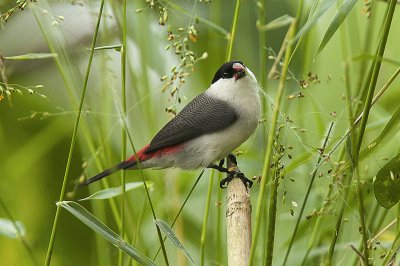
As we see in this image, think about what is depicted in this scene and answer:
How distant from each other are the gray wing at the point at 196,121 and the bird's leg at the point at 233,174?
120 millimetres

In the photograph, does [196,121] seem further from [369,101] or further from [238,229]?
[369,101]

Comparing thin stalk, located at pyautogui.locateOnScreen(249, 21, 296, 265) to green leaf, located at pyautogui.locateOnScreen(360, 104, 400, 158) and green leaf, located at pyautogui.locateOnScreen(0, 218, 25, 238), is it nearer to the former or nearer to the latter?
green leaf, located at pyautogui.locateOnScreen(360, 104, 400, 158)

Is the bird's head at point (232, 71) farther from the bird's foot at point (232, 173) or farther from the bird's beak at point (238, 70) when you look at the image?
the bird's foot at point (232, 173)

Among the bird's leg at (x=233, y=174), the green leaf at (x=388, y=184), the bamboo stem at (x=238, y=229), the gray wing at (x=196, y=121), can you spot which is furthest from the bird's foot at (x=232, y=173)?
the green leaf at (x=388, y=184)

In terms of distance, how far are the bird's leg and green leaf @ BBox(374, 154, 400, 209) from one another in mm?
497

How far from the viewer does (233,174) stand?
80.4 inches

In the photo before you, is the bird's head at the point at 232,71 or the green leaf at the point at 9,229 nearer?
the green leaf at the point at 9,229

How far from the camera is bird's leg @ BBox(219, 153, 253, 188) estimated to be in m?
2.00

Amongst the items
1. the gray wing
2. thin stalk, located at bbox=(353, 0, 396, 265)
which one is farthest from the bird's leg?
thin stalk, located at bbox=(353, 0, 396, 265)

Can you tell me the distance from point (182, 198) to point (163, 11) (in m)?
1.19

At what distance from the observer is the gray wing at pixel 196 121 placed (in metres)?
2.25

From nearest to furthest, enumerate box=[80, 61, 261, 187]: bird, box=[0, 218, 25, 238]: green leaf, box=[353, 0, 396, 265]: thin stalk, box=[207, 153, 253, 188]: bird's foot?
box=[353, 0, 396, 265]: thin stalk → box=[0, 218, 25, 238]: green leaf → box=[207, 153, 253, 188]: bird's foot → box=[80, 61, 261, 187]: bird

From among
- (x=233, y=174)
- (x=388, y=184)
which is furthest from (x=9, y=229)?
(x=388, y=184)

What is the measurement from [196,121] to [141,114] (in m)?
0.44
